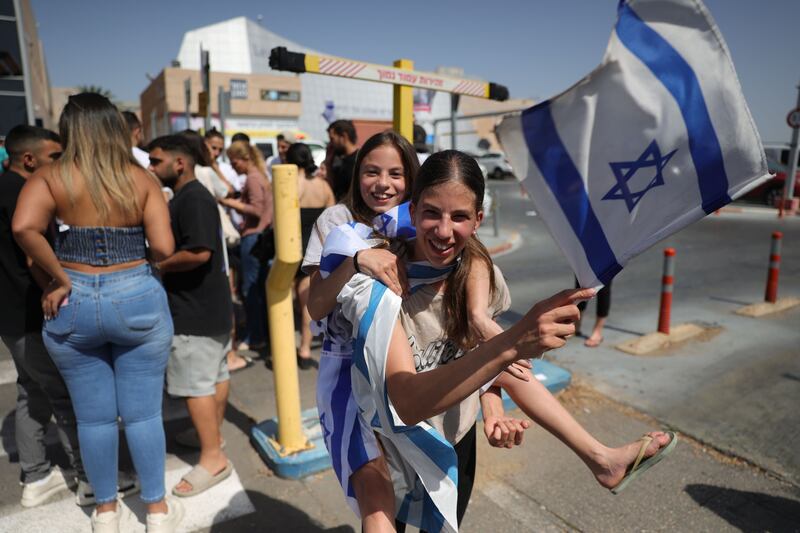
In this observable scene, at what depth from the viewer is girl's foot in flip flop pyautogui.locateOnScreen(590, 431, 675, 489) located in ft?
5.49

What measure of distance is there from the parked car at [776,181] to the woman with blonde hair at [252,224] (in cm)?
1703

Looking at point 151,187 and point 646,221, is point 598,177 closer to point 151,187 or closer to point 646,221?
point 646,221

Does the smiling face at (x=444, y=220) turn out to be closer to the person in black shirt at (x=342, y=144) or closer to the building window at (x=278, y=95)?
the person in black shirt at (x=342, y=144)

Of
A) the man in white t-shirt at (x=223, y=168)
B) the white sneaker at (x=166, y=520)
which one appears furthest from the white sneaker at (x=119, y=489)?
the man in white t-shirt at (x=223, y=168)

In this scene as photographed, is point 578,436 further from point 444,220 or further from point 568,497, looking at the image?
point 568,497

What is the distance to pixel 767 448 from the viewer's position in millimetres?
3521

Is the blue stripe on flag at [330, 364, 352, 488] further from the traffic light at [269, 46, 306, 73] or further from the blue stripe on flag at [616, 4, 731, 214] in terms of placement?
the traffic light at [269, 46, 306, 73]

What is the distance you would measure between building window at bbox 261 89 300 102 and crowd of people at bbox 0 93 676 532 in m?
32.8

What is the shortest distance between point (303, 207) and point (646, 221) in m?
3.95

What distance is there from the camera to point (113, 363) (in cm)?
258

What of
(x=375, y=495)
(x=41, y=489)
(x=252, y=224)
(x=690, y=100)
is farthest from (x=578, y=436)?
(x=252, y=224)

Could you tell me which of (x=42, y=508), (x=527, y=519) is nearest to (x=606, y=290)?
(x=527, y=519)

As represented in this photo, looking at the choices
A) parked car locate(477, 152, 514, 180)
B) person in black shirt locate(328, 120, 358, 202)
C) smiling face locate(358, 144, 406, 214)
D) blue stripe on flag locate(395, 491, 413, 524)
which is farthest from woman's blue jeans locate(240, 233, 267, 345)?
parked car locate(477, 152, 514, 180)

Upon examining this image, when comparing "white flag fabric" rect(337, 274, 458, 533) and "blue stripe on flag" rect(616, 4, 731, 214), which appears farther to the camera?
"white flag fabric" rect(337, 274, 458, 533)
